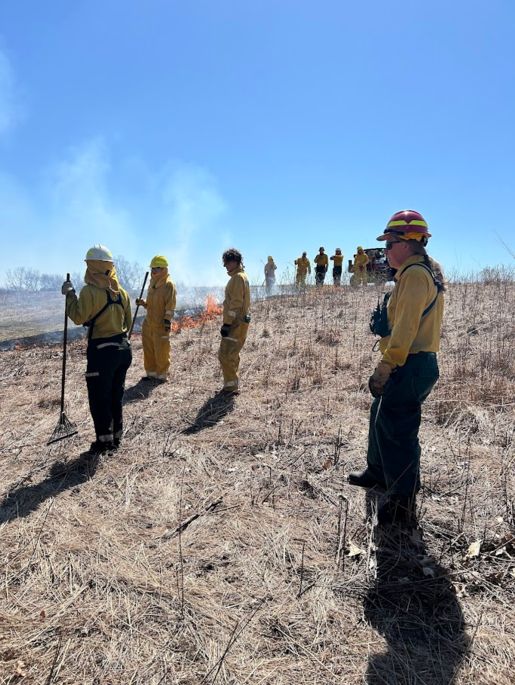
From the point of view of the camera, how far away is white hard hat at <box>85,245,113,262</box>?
13.8 feet

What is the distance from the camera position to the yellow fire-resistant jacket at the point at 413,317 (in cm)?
275

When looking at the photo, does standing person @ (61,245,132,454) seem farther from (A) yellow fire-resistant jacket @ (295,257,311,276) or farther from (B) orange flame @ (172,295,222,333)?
(A) yellow fire-resistant jacket @ (295,257,311,276)

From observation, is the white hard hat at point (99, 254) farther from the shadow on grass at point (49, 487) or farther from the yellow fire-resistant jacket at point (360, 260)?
the yellow fire-resistant jacket at point (360, 260)

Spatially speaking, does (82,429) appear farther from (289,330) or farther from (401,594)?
(289,330)

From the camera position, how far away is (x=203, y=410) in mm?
5805

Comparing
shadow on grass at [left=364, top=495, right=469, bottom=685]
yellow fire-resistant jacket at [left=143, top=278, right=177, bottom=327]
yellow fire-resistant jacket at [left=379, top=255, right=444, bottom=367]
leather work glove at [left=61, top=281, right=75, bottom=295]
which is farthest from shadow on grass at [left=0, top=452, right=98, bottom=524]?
yellow fire-resistant jacket at [left=143, top=278, right=177, bottom=327]

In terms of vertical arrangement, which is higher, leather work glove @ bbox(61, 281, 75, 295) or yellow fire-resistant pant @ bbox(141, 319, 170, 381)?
leather work glove @ bbox(61, 281, 75, 295)

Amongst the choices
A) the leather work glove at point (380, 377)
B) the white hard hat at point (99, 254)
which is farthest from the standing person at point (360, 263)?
the leather work glove at point (380, 377)

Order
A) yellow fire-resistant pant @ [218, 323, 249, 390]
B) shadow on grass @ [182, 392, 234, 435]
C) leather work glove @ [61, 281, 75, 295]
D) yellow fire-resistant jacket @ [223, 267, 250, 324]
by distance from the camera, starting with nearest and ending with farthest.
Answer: leather work glove @ [61, 281, 75, 295] < shadow on grass @ [182, 392, 234, 435] < yellow fire-resistant jacket @ [223, 267, 250, 324] < yellow fire-resistant pant @ [218, 323, 249, 390]

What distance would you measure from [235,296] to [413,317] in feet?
12.3

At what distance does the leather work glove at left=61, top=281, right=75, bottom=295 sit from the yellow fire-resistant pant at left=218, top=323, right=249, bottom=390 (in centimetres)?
253

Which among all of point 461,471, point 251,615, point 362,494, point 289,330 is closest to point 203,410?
point 362,494

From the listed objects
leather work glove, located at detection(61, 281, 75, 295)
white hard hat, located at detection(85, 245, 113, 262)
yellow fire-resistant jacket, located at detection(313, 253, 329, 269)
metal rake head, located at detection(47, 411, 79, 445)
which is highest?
yellow fire-resistant jacket, located at detection(313, 253, 329, 269)

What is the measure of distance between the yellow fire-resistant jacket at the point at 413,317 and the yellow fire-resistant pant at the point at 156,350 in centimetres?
497
